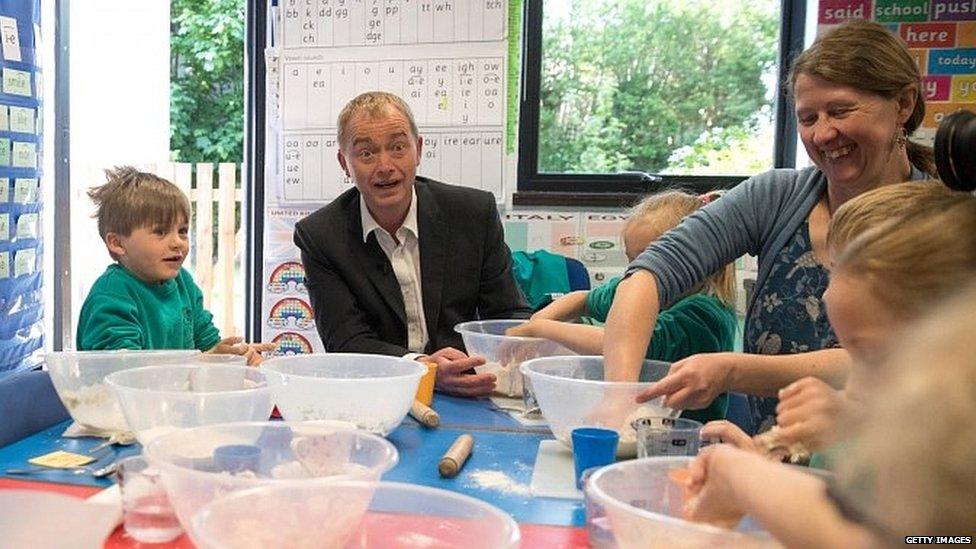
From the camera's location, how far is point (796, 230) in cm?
161

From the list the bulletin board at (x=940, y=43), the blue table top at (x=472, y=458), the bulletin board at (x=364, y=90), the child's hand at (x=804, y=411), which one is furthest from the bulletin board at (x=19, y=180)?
the bulletin board at (x=940, y=43)

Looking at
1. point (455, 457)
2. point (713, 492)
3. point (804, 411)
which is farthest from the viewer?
point (455, 457)

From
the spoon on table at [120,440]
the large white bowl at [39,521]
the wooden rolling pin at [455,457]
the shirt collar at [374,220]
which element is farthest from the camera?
the shirt collar at [374,220]

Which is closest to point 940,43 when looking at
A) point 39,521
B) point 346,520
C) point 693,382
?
point 693,382

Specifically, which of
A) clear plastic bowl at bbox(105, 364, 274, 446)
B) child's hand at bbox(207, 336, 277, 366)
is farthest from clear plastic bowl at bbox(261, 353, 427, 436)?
child's hand at bbox(207, 336, 277, 366)

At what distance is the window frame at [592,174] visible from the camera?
3.20 meters

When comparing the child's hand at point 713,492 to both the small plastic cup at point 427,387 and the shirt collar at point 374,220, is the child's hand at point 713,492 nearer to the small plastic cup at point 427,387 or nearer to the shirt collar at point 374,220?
the small plastic cup at point 427,387

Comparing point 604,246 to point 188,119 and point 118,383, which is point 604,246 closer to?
point 118,383

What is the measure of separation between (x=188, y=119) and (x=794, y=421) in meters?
4.74

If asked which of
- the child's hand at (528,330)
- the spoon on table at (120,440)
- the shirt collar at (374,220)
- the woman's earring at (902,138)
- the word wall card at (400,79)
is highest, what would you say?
the word wall card at (400,79)

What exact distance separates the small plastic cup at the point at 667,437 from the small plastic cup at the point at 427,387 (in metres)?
0.55

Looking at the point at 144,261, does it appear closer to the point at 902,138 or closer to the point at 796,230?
the point at 796,230

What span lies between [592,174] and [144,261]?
6.26 ft

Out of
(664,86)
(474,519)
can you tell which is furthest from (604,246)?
(474,519)
